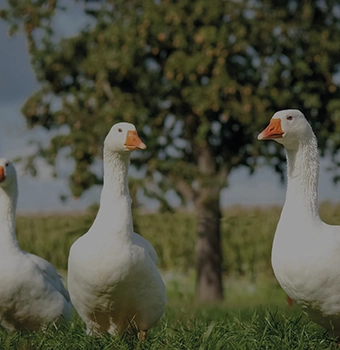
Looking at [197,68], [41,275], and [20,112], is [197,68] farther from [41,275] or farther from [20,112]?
[41,275]

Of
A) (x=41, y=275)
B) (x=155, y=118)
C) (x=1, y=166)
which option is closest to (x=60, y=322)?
(x=41, y=275)

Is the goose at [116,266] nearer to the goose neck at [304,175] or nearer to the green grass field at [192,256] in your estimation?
the green grass field at [192,256]

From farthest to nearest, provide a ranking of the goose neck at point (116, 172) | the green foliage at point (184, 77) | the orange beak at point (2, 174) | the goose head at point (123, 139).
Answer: the green foliage at point (184, 77)
the orange beak at point (2, 174)
the goose neck at point (116, 172)
the goose head at point (123, 139)

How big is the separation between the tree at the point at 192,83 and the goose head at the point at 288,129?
7172 mm

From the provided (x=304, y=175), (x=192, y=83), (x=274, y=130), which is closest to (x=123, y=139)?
(x=274, y=130)

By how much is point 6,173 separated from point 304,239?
3.63 m

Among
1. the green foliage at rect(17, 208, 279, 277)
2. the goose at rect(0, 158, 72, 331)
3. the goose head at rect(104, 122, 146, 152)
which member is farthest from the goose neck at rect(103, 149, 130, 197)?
the green foliage at rect(17, 208, 279, 277)

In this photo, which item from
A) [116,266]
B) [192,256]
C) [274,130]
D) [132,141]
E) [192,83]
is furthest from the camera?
[192,256]

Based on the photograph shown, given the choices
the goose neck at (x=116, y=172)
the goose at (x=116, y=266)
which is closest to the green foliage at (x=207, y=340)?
the goose at (x=116, y=266)

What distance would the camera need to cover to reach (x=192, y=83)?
13.9 m

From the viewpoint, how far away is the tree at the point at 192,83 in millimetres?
13594

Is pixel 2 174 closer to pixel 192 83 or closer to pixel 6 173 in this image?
pixel 6 173

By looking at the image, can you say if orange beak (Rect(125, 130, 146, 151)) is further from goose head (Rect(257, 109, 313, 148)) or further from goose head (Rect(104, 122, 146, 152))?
goose head (Rect(257, 109, 313, 148))

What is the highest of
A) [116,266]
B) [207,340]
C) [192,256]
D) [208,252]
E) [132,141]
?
[132,141]
